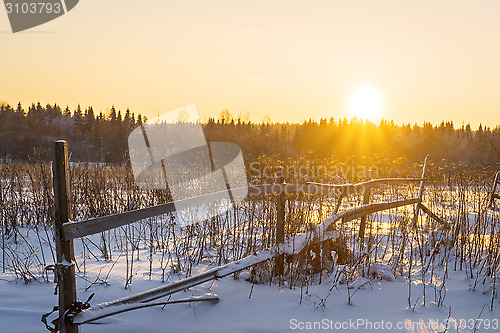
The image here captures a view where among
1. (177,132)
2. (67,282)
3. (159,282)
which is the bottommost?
(159,282)

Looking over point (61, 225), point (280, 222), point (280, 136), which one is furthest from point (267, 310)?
point (280, 136)

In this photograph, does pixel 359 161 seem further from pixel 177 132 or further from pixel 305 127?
pixel 305 127

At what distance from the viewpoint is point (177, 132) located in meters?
56.6

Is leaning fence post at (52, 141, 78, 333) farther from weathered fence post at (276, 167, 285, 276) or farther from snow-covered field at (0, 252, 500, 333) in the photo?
weathered fence post at (276, 167, 285, 276)

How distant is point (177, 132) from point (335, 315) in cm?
5495

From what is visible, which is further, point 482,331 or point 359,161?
point 359,161

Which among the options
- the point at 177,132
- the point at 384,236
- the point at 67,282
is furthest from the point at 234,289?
the point at 177,132

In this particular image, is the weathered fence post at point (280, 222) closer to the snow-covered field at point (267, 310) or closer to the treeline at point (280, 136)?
the snow-covered field at point (267, 310)

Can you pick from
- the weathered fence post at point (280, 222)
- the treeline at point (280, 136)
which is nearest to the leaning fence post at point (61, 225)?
the weathered fence post at point (280, 222)

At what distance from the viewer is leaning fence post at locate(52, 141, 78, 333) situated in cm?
252

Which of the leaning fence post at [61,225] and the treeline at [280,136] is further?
the treeline at [280,136]

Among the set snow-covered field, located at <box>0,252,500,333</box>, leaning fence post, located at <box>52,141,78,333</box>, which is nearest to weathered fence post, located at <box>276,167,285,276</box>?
snow-covered field, located at <box>0,252,500,333</box>

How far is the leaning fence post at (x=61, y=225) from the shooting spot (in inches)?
99.3

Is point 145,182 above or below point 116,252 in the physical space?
above
